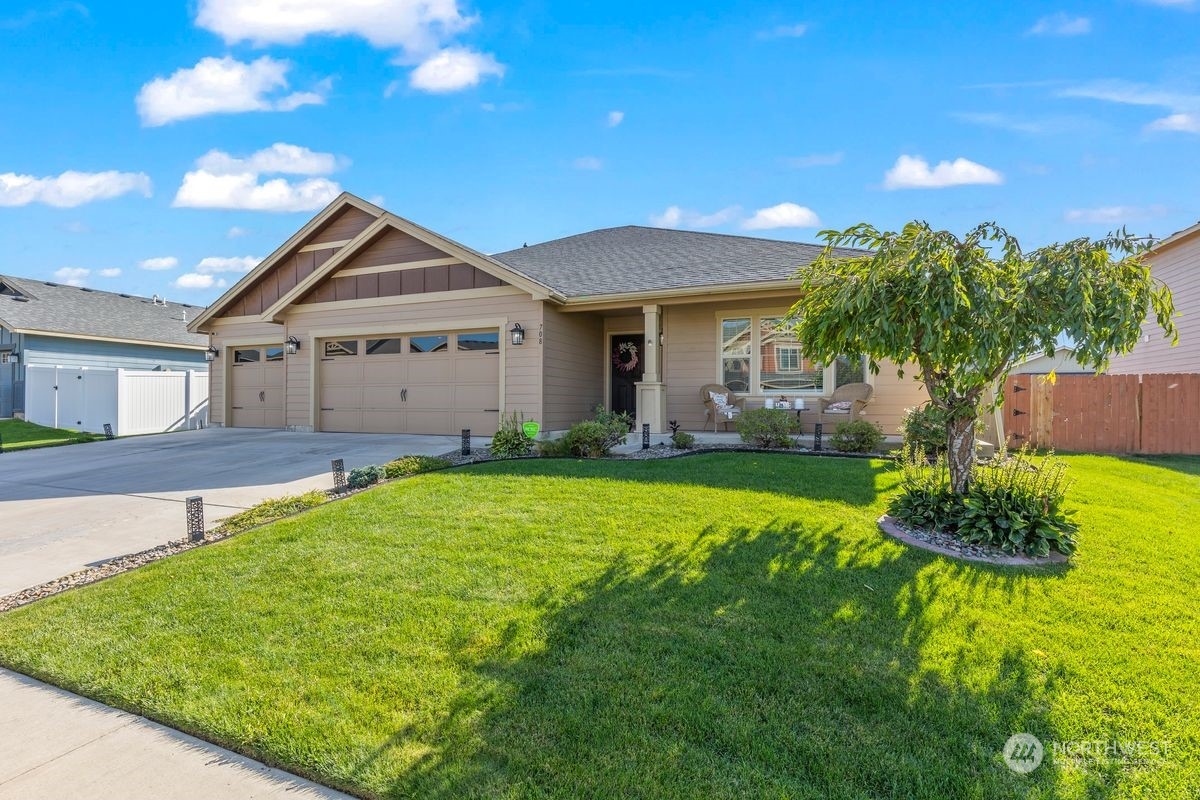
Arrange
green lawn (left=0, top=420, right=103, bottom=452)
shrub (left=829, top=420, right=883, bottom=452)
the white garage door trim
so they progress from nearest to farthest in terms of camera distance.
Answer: shrub (left=829, top=420, right=883, bottom=452), the white garage door trim, green lawn (left=0, top=420, right=103, bottom=452)

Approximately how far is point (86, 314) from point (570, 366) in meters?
Answer: 20.4

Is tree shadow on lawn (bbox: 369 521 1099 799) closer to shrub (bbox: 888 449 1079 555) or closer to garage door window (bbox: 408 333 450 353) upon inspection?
shrub (bbox: 888 449 1079 555)

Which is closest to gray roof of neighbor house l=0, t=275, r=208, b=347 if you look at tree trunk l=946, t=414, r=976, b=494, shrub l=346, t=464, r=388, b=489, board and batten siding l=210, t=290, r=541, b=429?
board and batten siding l=210, t=290, r=541, b=429

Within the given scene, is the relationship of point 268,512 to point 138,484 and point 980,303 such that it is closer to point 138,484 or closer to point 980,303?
point 138,484

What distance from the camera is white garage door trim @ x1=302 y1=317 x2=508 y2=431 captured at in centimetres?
1051

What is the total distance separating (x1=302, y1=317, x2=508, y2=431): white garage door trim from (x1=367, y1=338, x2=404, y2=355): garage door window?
0.18m

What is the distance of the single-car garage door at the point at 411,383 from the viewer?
427 inches

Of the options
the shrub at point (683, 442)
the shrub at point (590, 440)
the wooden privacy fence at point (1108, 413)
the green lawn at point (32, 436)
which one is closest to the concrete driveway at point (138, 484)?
the green lawn at point (32, 436)

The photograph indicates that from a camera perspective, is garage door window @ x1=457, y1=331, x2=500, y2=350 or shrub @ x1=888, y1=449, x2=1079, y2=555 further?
garage door window @ x1=457, y1=331, x2=500, y2=350

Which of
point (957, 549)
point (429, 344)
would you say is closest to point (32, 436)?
point (429, 344)

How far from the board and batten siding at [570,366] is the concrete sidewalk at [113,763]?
7.94 metres

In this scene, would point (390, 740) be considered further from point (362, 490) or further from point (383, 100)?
point (383, 100)

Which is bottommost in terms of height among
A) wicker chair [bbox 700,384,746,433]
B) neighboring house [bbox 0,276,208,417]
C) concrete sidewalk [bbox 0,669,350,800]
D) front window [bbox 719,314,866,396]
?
concrete sidewalk [bbox 0,669,350,800]

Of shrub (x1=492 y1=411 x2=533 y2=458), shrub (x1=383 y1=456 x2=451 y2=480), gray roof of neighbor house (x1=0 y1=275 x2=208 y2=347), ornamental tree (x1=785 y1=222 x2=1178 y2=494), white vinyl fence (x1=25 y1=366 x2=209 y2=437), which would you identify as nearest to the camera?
ornamental tree (x1=785 y1=222 x2=1178 y2=494)
